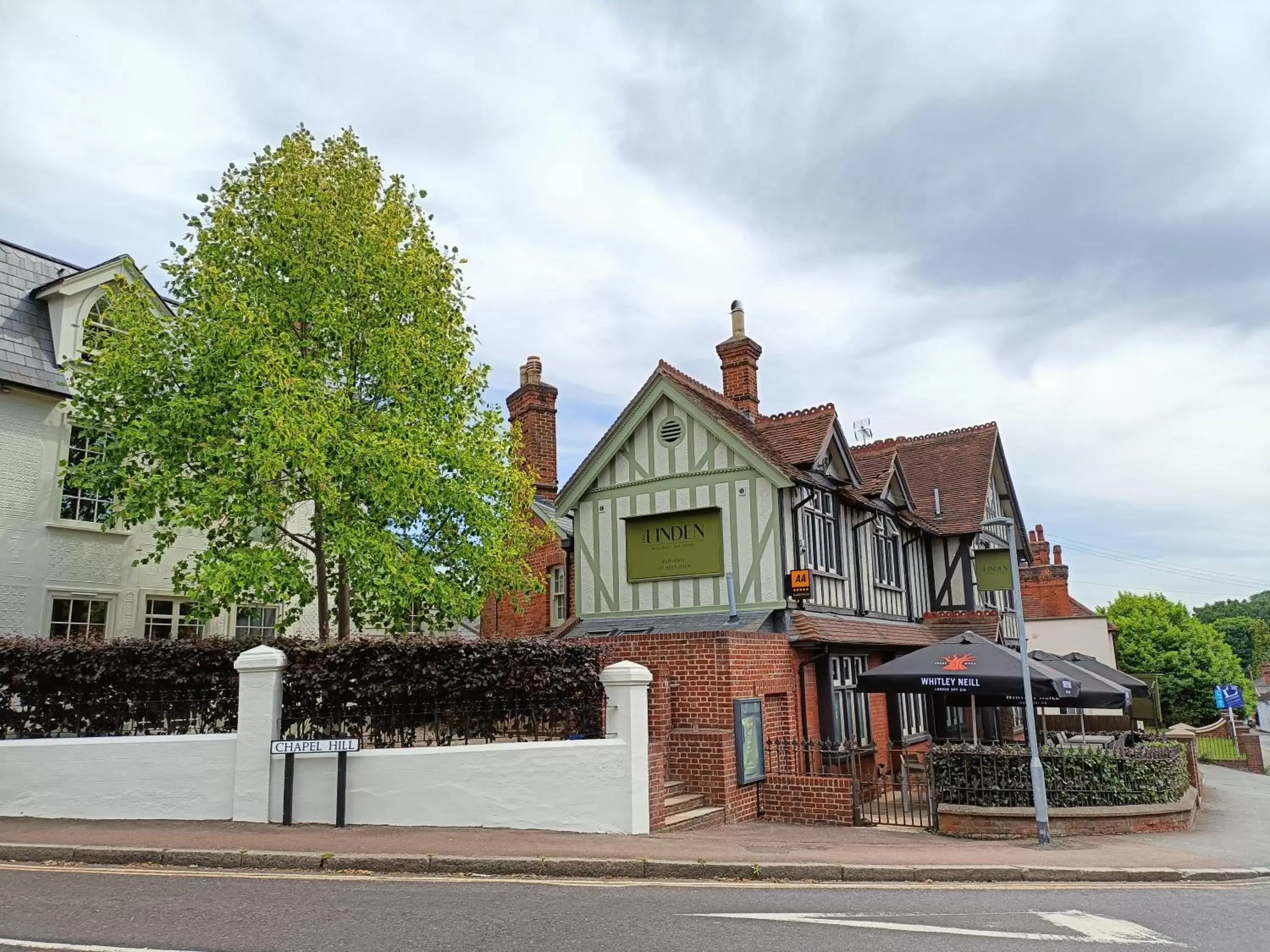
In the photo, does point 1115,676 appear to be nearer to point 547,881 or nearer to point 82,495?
point 547,881

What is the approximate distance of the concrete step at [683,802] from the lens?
11.4 metres

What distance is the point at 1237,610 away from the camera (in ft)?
489

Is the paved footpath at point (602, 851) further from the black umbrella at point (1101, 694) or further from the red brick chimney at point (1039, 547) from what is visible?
the red brick chimney at point (1039, 547)

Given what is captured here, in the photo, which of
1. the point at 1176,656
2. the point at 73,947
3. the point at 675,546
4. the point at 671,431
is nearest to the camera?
the point at 73,947

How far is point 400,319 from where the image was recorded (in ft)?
50.4

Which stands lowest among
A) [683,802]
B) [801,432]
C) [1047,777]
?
[683,802]

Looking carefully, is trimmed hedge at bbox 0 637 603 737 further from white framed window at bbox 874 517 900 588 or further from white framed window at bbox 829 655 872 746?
white framed window at bbox 874 517 900 588

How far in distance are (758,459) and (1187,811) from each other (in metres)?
8.49

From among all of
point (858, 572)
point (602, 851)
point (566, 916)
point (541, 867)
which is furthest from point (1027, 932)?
point (858, 572)

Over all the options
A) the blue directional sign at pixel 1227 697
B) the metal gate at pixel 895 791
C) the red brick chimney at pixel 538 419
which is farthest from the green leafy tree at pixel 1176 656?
the red brick chimney at pixel 538 419

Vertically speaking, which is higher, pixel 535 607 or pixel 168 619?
pixel 535 607

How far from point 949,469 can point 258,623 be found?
17.6 m

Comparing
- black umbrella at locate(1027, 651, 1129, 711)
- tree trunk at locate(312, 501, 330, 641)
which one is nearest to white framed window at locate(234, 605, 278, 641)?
tree trunk at locate(312, 501, 330, 641)

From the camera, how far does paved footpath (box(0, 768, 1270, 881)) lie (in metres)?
8.84
